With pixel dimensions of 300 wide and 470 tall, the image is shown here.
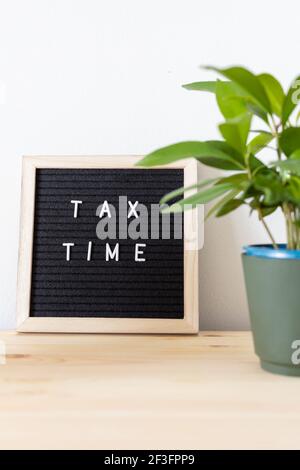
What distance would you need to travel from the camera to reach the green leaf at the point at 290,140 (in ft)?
2.23

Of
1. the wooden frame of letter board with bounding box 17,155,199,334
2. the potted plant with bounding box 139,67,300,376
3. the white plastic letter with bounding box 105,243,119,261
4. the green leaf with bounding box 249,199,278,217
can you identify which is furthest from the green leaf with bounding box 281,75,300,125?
the white plastic letter with bounding box 105,243,119,261

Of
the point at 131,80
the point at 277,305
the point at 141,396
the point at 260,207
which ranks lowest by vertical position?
the point at 141,396

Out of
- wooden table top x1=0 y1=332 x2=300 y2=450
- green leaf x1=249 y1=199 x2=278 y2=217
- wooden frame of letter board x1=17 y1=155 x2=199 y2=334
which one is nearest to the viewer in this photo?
wooden table top x1=0 y1=332 x2=300 y2=450

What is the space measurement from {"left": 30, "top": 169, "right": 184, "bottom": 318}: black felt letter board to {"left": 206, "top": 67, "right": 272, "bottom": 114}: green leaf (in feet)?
1.08

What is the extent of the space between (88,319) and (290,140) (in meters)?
0.47

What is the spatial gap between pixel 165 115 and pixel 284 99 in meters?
0.35

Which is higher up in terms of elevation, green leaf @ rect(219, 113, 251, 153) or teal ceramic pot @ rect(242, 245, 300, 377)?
green leaf @ rect(219, 113, 251, 153)

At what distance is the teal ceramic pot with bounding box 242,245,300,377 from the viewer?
691 millimetres

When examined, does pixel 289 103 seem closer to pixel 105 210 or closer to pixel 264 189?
pixel 264 189

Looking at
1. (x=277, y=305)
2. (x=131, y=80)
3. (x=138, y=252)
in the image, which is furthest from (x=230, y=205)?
(x=131, y=80)

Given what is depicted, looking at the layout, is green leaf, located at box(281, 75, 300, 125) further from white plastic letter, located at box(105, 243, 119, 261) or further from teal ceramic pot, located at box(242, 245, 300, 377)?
white plastic letter, located at box(105, 243, 119, 261)

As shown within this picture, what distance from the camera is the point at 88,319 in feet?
3.08
